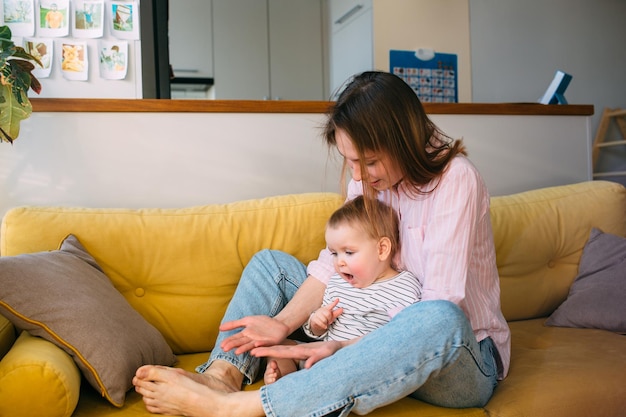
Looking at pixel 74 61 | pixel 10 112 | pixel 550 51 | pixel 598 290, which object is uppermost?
pixel 550 51

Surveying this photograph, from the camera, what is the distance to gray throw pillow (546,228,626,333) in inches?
76.7

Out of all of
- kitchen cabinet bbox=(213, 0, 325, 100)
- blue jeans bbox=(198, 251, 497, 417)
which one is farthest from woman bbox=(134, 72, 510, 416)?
kitchen cabinet bbox=(213, 0, 325, 100)

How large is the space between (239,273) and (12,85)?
30.0 inches

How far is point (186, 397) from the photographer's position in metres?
1.33

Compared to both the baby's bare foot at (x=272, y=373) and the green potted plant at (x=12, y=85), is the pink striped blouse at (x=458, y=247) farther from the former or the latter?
the green potted plant at (x=12, y=85)

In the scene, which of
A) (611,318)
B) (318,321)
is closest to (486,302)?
(318,321)

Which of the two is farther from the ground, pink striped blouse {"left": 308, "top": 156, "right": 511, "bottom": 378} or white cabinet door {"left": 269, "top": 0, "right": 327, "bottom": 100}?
white cabinet door {"left": 269, "top": 0, "right": 327, "bottom": 100}

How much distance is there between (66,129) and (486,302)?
136 centimetres

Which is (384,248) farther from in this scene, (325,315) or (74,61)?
(74,61)

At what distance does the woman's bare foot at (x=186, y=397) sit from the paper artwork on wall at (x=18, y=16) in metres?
1.31

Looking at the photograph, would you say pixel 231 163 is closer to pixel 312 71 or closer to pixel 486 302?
pixel 486 302

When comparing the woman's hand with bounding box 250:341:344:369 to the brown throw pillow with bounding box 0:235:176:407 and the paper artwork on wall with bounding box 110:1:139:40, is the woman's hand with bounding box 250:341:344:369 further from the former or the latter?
the paper artwork on wall with bounding box 110:1:139:40

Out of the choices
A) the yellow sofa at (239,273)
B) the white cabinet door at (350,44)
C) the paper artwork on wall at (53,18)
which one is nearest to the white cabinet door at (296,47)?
the white cabinet door at (350,44)

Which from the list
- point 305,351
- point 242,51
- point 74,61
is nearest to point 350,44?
point 242,51
